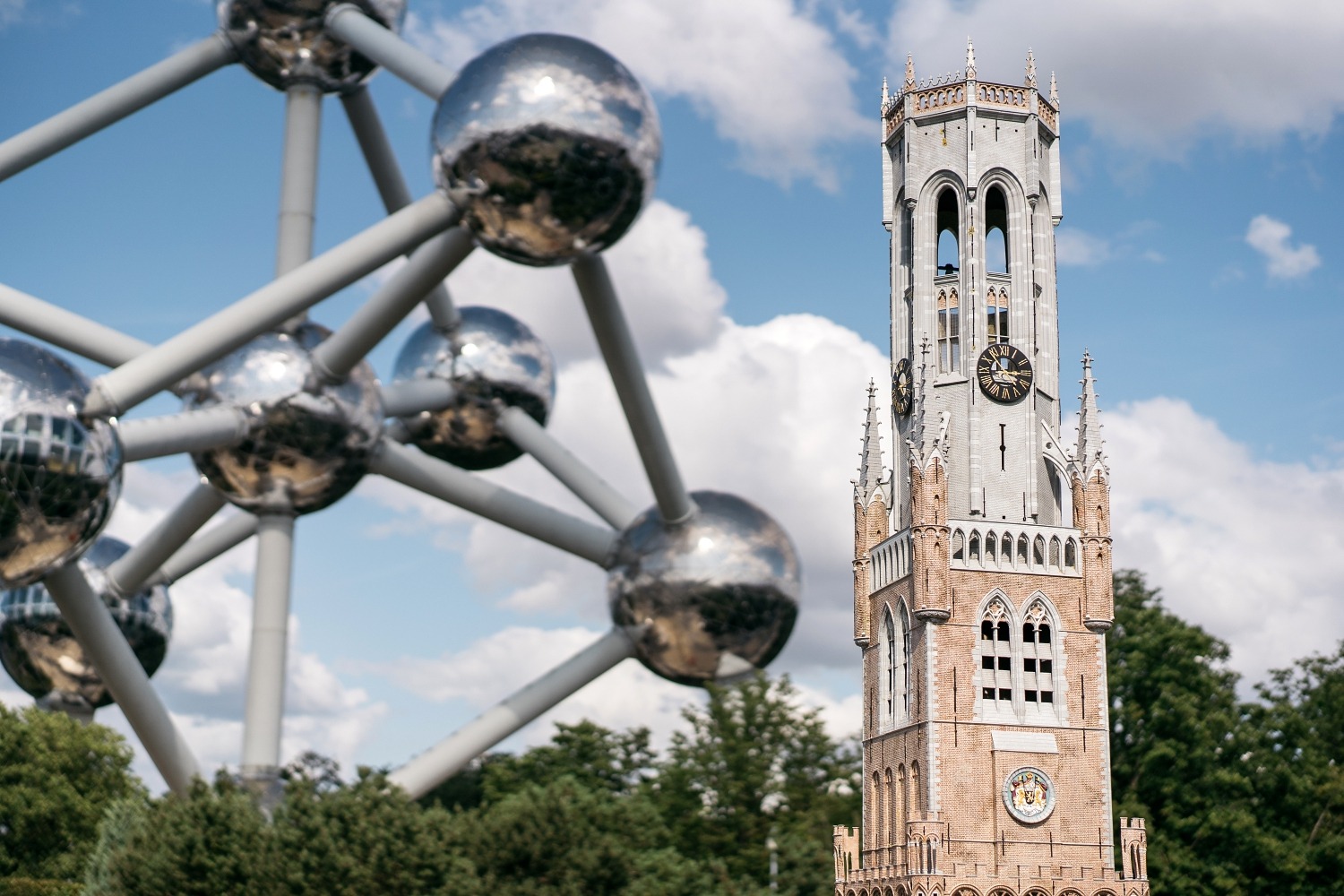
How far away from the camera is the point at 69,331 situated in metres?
8.55

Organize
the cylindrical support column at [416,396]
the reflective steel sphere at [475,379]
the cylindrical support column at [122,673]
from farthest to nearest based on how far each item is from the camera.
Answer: the reflective steel sphere at [475,379], the cylindrical support column at [416,396], the cylindrical support column at [122,673]

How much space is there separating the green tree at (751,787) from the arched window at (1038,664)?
31.9 meters

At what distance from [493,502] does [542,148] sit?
6.48ft

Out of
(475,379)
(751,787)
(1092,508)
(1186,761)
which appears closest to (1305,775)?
(1186,761)

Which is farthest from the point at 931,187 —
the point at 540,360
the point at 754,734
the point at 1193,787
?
the point at 540,360

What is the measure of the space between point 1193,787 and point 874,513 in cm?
1565

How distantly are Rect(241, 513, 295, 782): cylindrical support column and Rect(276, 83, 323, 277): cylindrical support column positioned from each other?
129 cm

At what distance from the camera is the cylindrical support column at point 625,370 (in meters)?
7.77

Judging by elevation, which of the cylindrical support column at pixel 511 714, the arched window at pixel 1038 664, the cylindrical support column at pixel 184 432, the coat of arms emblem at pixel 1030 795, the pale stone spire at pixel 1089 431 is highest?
the pale stone spire at pixel 1089 431

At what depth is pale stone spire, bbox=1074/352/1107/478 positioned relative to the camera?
6294 centimetres

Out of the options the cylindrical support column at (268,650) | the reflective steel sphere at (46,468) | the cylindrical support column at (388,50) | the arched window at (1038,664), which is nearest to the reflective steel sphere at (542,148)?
the cylindrical support column at (388,50)

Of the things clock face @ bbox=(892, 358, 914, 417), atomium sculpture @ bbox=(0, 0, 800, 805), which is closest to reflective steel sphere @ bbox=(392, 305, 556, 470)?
atomium sculpture @ bbox=(0, 0, 800, 805)

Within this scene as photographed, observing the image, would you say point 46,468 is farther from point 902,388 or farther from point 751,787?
point 902,388

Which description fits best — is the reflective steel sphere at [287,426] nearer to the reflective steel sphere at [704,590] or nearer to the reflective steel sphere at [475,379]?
the reflective steel sphere at [704,590]
